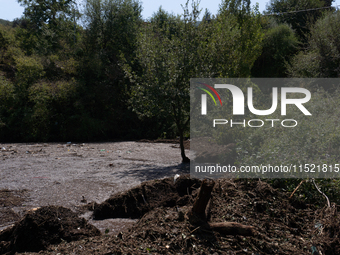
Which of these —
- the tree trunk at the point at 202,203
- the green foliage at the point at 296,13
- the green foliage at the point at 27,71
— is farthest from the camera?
the green foliage at the point at 296,13

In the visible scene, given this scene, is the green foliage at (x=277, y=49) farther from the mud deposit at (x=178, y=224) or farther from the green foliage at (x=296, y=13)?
the mud deposit at (x=178, y=224)

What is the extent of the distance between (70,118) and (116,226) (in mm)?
12060

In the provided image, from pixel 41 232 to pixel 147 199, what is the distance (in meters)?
1.90

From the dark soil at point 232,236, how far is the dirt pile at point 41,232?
0.01 metres

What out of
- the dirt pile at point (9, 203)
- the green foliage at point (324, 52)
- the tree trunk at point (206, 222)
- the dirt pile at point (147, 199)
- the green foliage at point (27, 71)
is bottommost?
the dirt pile at point (9, 203)

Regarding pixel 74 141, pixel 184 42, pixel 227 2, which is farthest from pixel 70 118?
pixel 227 2

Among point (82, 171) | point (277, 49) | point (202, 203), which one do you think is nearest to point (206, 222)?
point (202, 203)

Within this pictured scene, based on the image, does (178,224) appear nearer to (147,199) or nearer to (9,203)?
(147,199)

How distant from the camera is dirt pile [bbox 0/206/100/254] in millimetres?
3248

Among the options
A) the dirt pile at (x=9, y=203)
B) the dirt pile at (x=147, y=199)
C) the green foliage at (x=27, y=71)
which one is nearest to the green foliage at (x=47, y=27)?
the green foliage at (x=27, y=71)

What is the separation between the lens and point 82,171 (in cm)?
790

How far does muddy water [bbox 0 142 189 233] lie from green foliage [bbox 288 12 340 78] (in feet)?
38.0

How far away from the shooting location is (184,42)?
832 centimetres

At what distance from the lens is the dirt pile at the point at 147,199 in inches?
186
